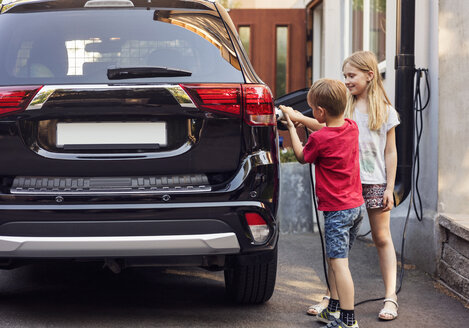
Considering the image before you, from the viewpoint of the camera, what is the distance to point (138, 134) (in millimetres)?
3539

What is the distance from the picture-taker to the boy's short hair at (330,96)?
377 cm

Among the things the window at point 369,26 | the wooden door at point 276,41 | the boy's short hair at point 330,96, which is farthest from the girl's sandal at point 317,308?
the wooden door at point 276,41

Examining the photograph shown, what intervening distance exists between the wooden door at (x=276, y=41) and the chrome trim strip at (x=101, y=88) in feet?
22.6

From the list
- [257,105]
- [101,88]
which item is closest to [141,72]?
[101,88]

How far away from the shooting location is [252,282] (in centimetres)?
420

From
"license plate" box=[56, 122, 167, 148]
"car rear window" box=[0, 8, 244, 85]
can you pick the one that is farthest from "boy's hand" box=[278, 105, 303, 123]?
"license plate" box=[56, 122, 167, 148]

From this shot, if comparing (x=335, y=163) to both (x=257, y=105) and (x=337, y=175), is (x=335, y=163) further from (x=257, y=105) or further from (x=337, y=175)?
(x=257, y=105)

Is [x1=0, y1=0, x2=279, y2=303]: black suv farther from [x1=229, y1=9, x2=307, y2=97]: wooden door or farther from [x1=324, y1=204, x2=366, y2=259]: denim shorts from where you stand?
[x1=229, y1=9, x2=307, y2=97]: wooden door

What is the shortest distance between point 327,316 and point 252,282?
17.8 inches

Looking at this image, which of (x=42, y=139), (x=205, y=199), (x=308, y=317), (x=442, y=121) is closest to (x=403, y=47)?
(x=442, y=121)

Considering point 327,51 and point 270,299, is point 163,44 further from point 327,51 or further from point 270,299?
point 327,51

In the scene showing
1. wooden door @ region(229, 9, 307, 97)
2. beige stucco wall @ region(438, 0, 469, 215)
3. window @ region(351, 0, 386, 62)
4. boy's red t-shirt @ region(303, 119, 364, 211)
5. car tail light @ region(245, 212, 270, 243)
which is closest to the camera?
car tail light @ region(245, 212, 270, 243)

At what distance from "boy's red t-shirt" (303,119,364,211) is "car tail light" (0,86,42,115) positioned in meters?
1.35

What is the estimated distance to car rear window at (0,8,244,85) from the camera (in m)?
3.62
